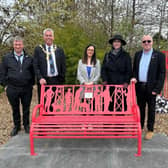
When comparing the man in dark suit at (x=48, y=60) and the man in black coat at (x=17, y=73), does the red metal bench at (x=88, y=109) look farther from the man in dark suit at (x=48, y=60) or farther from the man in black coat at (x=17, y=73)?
the man in black coat at (x=17, y=73)

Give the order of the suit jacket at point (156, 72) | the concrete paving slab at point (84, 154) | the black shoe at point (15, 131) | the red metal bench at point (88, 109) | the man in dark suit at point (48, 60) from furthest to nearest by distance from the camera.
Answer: the black shoe at point (15, 131) → the man in dark suit at point (48, 60) → the suit jacket at point (156, 72) → the red metal bench at point (88, 109) → the concrete paving slab at point (84, 154)

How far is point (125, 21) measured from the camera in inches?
403

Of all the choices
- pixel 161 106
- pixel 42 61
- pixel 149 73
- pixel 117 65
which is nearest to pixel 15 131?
pixel 42 61

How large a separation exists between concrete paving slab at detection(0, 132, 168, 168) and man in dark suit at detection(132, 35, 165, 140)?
51cm

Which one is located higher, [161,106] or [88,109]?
[88,109]

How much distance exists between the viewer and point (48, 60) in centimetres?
398

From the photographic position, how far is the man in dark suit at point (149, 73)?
3684 millimetres

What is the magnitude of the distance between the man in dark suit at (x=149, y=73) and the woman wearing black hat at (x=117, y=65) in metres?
0.15

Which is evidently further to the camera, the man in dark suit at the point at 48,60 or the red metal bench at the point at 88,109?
the man in dark suit at the point at 48,60

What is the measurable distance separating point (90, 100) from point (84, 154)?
1002 mm

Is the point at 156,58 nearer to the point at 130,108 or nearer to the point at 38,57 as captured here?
the point at 130,108

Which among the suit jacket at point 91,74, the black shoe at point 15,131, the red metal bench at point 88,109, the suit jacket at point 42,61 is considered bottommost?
the black shoe at point 15,131

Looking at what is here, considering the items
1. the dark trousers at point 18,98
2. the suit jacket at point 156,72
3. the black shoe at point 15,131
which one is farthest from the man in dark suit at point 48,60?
the suit jacket at point 156,72

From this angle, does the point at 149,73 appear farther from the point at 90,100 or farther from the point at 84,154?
the point at 84,154
